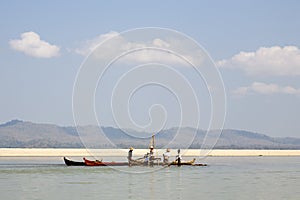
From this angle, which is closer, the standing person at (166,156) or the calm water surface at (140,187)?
the calm water surface at (140,187)

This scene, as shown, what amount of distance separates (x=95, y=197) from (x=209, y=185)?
340 inches

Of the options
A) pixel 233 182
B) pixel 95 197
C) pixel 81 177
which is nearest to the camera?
pixel 95 197

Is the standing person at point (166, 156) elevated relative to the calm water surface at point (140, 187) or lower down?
elevated

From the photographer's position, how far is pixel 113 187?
1335 inches

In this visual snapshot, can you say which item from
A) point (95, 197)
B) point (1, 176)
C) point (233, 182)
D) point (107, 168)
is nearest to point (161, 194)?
point (95, 197)

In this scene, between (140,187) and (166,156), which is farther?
(166,156)

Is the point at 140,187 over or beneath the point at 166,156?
beneath

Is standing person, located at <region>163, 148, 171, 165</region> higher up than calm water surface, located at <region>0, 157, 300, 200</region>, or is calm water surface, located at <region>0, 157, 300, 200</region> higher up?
standing person, located at <region>163, 148, 171, 165</region>

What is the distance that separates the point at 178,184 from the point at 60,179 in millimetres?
7580

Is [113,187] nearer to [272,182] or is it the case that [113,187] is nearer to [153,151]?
[272,182]

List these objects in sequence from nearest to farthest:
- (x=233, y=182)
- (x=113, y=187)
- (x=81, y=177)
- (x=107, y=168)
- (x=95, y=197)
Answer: (x=95, y=197), (x=113, y=187), (x=233, y=182), (x=81, y=177), (x=107, y=168)

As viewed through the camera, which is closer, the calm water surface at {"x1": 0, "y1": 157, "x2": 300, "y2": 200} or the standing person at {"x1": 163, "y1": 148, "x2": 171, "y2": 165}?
the calm water surface at {"x1": 0, "y1": 157, "x2": 300, "y2": 200}

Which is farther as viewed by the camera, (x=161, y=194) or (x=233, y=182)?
(x=233, y=182)

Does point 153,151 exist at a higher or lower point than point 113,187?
higher
